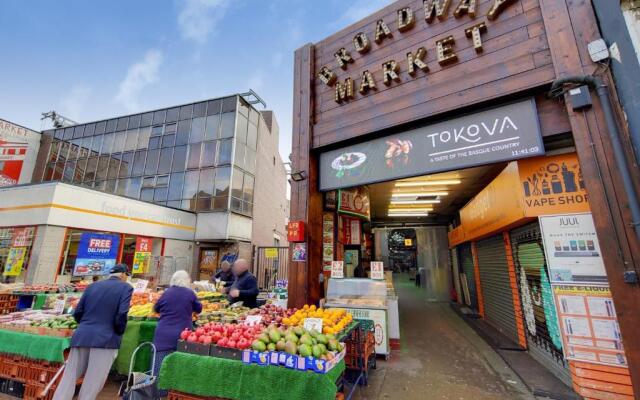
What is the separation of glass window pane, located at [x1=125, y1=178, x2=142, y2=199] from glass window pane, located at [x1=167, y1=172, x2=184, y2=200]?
2540 mm

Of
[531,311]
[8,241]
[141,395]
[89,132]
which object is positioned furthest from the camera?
[89,132]

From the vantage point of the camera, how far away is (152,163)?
17281 mm

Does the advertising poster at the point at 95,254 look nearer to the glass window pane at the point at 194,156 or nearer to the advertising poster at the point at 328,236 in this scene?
the glass window pane at the point at 194,156

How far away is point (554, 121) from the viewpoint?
4102mm

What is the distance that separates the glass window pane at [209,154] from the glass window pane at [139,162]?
4648 mm

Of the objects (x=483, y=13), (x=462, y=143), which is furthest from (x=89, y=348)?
(x=483, y=13)

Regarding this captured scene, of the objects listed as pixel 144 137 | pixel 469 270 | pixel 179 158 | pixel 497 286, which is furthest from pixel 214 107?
pixel 497 286

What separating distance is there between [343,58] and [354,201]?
13.2 ft

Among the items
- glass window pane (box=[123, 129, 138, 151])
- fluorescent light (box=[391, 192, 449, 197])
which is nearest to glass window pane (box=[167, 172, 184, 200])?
glass window pane (box=[123, 129, 138, 151])

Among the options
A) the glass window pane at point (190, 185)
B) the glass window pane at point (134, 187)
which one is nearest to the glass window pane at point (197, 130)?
the glass window pane at point (190, 185)

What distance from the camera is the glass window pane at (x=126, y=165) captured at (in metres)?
17.7

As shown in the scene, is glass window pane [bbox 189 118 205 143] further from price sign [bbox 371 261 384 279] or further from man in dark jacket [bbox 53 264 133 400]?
man in dark jacket [bbox 53 264 133 400]

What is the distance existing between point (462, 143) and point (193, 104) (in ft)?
57.4

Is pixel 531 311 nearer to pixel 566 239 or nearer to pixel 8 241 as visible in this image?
pixel 566 239
